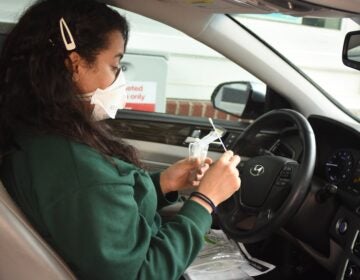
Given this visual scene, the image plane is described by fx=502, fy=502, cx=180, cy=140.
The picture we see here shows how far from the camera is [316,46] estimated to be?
4.07 m

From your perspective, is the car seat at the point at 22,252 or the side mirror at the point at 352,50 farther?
the side mirror at the point at 352,50

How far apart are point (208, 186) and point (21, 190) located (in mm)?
426

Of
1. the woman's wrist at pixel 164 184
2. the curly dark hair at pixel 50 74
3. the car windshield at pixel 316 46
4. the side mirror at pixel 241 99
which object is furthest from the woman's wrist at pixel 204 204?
the car windshield at pixel 316 46

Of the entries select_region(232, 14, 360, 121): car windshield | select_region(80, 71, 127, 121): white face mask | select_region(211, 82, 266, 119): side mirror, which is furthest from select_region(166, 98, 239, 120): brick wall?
select_region(80, 71, 127, 121): white face mask

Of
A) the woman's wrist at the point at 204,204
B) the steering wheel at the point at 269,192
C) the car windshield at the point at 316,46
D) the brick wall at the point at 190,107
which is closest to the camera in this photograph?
the woman's wrist at the point at 204,204

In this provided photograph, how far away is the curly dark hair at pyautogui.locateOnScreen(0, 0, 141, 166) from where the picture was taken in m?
1.07

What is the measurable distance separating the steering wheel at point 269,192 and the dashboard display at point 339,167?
111 millimetres

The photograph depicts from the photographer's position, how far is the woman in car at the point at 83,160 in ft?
3.21

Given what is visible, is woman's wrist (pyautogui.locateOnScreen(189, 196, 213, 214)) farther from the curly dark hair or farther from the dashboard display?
the dashboard display

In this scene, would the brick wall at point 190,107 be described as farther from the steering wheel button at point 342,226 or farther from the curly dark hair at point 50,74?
the curly dark hair at point 50,74

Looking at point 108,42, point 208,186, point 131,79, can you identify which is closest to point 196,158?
point 208,186

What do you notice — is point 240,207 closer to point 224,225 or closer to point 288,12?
point 224,225

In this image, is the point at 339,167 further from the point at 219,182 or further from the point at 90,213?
the point at 90,213

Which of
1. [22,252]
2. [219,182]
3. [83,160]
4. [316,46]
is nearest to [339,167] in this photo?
[219,182]
